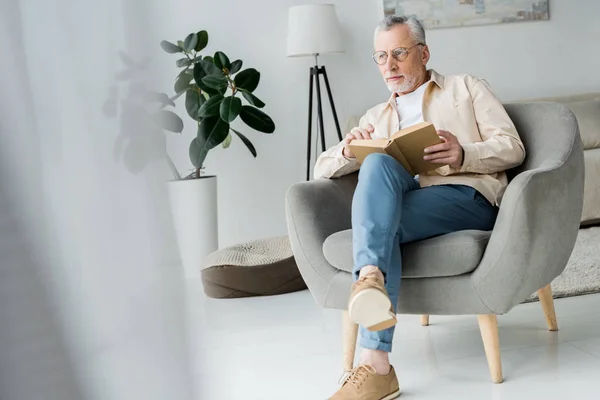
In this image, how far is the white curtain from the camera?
242 mm

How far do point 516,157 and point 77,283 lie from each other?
2.31m

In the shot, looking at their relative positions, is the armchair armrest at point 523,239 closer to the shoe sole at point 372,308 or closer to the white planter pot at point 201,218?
the shoe sole at point 372,308

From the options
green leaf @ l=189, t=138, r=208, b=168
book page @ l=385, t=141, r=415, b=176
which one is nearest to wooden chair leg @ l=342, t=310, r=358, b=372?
book page @ l=385, t=141, r=415, b=176

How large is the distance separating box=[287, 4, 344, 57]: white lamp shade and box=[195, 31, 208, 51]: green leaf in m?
0.49

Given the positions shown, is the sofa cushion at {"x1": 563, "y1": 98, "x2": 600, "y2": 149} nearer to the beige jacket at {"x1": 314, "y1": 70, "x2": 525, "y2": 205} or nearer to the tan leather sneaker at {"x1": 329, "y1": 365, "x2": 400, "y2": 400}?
the beige jacket at {"x1": 314, "y1": 70, "x2": 525, "y2": 205}

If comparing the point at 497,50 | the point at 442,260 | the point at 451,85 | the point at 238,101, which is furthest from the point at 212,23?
the point at 442,260

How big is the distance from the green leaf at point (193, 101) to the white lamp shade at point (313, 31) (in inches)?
23.2

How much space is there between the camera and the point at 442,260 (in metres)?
2.19

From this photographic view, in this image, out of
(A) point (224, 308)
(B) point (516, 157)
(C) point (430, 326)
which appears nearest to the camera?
(B) point (516, 157)

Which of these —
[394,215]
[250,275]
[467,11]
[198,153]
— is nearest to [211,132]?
[198,153]

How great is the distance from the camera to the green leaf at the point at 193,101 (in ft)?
14.9

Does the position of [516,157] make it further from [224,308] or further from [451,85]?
[224,308]

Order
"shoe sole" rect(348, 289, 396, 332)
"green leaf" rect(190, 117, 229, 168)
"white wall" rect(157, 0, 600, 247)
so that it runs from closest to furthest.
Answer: "shoe sole" rect(348, 289, 396, 332) < "green leaf" rect(190, 117, 229, 168) < "white wall" rect(157, 0, 600, 247)

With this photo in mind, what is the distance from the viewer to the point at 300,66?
4996mm
